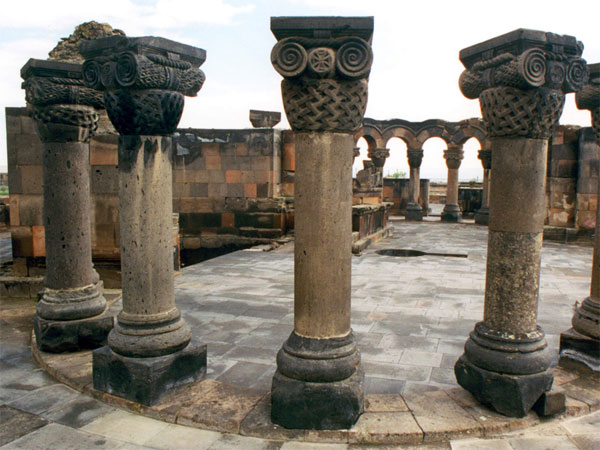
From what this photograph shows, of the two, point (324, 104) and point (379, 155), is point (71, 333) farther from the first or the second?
point (379, 155)

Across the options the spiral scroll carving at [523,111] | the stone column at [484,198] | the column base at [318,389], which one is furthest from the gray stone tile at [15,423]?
the stone column at [484,198]

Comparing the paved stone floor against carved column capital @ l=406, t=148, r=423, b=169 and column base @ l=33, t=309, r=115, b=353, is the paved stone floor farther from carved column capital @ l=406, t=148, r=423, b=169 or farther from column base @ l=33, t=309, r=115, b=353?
carved column capital @ l=406, t=148, r=423, b=169

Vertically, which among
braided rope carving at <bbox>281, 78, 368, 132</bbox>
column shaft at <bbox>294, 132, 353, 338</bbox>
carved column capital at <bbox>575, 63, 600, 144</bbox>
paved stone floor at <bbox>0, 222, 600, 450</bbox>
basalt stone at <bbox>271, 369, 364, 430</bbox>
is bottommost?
paved stone floor at <bbox>0, 222, 600, 450</bbox>

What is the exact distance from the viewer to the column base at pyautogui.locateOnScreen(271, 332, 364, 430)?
3318mm

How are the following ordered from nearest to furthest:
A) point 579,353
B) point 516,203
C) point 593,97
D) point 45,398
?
point 516,203
point 45,398
point 579,353
point 593,97

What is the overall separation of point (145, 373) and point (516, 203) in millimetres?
2853

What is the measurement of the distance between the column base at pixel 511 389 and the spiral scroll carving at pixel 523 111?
1.65 metres

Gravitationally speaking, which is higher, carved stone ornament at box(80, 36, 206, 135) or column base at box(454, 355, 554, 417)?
carved stone ornament at box(80, 36, 206, 135)

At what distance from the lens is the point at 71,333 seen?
471cm

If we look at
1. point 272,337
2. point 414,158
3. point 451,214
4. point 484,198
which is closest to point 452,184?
point 451,214

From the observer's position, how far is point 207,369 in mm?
4371

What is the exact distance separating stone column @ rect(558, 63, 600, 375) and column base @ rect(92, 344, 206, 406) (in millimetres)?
3068

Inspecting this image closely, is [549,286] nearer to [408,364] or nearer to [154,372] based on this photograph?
[408,364]

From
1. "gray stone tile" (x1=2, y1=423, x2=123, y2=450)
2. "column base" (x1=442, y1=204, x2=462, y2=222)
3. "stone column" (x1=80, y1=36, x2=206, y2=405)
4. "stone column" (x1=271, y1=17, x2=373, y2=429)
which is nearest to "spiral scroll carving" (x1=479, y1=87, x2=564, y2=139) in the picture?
"stone column" (x1=271, y1=17, x2=373, y2=429)
